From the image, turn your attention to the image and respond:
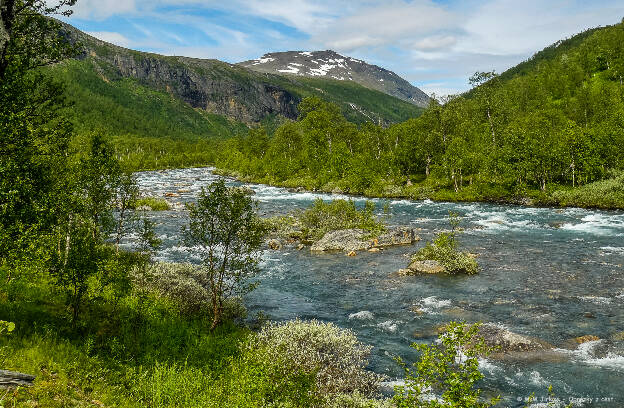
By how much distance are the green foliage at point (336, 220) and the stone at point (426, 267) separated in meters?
10.9

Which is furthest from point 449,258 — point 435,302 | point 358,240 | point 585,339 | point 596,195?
point 596,195

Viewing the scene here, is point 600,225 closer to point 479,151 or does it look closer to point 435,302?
point 435,302

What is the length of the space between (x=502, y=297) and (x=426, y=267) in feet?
23.3

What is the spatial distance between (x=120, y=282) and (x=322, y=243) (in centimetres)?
2648

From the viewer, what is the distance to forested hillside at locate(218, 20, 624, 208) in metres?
69.3

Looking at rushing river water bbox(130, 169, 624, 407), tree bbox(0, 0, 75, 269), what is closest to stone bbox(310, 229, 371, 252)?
rushing river water bbox(130, 169, 624, 407)

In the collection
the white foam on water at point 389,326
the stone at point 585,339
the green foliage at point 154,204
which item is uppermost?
the green foliage at point 154,204

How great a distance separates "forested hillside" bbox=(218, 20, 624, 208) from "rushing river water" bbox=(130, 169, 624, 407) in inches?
929

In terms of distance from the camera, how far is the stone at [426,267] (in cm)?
3247

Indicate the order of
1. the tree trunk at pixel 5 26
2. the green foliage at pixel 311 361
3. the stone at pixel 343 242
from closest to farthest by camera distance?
the tree trunk at pixel 5 26
the green foliage at pixel 311 361
the stone at pixel 343 242

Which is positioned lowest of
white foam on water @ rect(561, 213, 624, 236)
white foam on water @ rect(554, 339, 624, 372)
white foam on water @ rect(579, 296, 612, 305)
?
white foam on water @ rect(554, 339, 624, 372)

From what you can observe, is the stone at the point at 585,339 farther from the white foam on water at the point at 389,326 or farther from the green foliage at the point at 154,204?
the green foliage at the point at 154,204

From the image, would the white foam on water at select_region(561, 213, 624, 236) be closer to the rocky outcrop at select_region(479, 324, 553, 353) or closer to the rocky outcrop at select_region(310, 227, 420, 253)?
the rocky outcrop at select_region(310, 227, 420, 253)

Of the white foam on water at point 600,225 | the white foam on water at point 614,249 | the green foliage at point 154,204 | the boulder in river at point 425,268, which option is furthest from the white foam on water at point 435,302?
the green foliage at point 154,204
